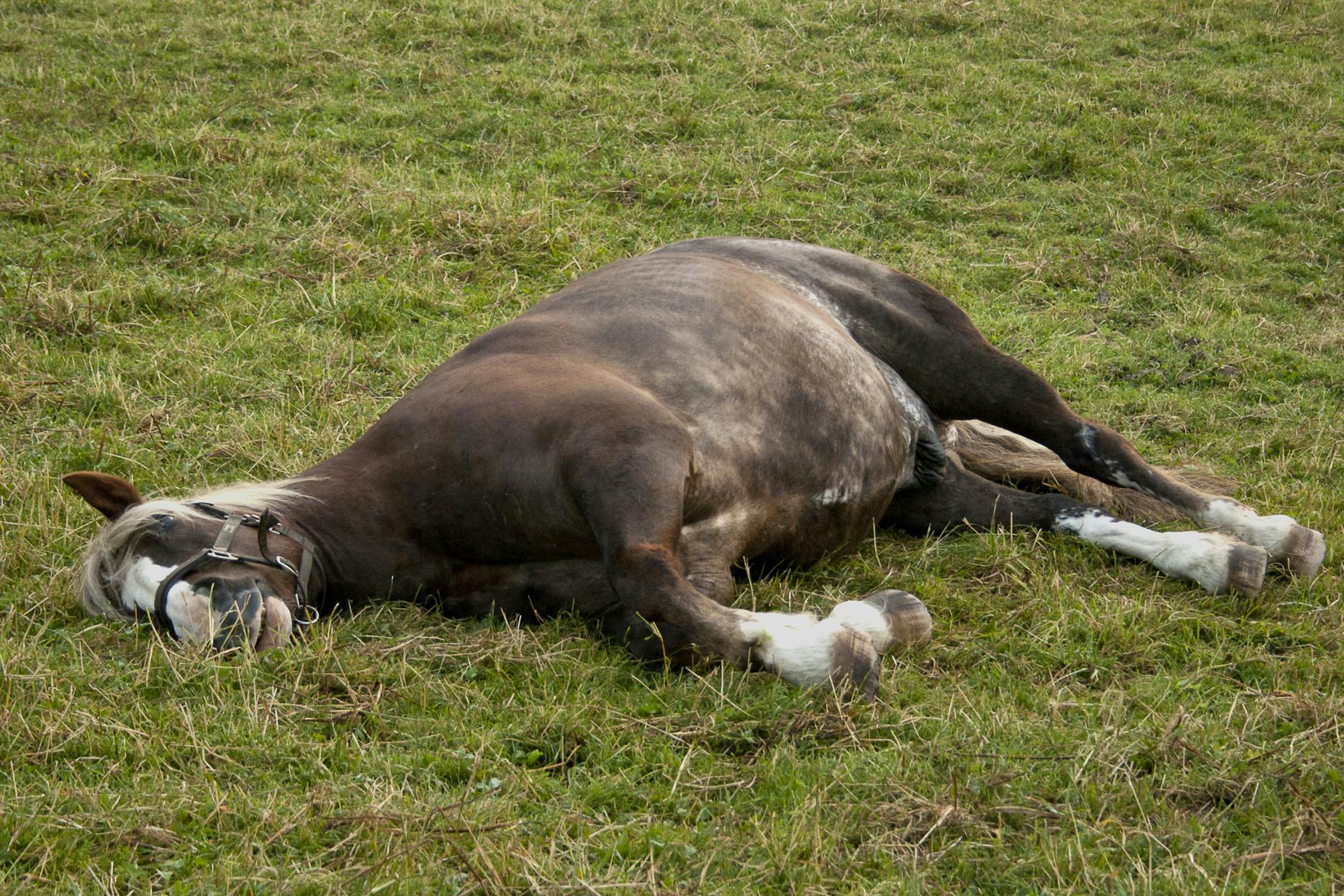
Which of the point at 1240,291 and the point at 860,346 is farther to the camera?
the point at 1240,291

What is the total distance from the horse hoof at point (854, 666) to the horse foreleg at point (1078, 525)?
62.1 inches

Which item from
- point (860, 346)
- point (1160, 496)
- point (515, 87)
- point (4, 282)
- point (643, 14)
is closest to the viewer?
point (1160, 496)

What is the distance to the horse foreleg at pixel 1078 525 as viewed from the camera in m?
4.46

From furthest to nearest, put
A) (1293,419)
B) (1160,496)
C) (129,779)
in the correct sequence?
(1293,419) → (1160,496) → (129,779)

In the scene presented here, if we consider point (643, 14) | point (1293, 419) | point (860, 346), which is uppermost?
point (643, 14)

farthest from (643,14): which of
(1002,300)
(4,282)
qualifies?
(4,282)

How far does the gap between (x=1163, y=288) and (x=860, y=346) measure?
3.48 metres

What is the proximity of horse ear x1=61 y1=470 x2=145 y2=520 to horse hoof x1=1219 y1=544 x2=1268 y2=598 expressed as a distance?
3.92m

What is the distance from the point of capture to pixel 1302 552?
15.1 feet

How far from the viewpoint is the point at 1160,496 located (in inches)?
207

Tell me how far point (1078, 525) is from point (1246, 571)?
2.63 ft

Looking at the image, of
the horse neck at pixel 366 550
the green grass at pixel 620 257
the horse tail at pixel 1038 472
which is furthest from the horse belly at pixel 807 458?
the horse neck at pixel 366 550

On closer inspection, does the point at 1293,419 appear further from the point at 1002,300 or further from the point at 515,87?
the point at 515,87

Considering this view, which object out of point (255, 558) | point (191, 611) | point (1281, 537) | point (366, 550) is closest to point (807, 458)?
point (366, 550)
